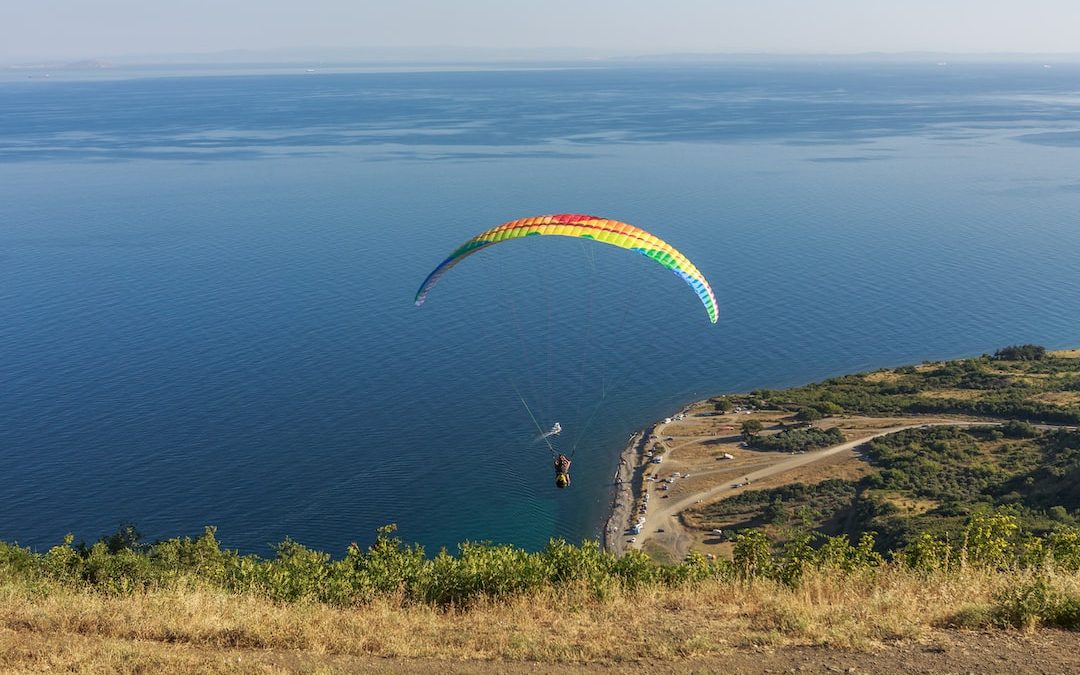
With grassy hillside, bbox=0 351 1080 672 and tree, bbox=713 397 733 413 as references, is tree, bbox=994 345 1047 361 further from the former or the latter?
grassy hillside, bbox=0 351 1080 672

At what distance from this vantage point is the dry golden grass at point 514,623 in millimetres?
12578

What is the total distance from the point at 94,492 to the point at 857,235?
240 feet

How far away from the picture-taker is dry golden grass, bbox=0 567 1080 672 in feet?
41.3

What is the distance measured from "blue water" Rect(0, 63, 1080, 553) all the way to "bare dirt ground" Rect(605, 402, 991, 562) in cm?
222

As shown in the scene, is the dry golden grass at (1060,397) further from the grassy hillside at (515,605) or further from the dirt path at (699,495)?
the grassy hillside at (515,605)

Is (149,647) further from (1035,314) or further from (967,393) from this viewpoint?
(1035,314)

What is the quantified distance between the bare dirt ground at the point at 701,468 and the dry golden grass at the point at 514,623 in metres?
21.1

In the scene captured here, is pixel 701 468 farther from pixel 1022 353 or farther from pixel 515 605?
pixel 515 605

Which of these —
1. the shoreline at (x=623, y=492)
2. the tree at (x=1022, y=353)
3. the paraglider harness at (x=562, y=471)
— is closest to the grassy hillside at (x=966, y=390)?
the tree at (x=1022, y=353)

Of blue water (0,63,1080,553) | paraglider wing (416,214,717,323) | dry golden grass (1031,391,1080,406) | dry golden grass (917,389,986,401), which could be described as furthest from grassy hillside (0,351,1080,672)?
dry golden grass (1031,391,1080,406)

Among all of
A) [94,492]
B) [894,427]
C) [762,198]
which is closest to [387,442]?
[94,492]

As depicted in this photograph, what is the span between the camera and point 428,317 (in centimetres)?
6694

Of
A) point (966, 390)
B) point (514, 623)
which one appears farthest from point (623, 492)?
point (514, 623)

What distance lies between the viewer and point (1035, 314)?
229 feet
